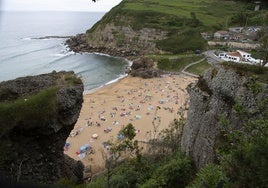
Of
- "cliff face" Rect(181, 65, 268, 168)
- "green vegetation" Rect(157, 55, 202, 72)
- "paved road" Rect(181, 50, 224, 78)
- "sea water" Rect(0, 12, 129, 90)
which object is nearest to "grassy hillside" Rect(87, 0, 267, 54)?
"paved road" Rect(181, 50, 224, 78)

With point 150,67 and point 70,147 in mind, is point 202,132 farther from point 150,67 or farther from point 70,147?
point 150,67

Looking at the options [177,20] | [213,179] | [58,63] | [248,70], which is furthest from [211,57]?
[213,179]

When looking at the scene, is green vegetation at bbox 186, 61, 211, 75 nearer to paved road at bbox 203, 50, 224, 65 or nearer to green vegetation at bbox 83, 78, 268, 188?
paved road at bbox 203, 50, 224, 65

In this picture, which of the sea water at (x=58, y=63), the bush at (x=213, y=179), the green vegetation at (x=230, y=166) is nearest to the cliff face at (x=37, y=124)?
the green vegetation at (x=230, y=166)

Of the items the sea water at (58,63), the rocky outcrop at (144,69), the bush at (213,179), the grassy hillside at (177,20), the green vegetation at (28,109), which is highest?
the bush at (213,179)

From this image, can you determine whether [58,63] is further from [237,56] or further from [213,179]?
[213,179]

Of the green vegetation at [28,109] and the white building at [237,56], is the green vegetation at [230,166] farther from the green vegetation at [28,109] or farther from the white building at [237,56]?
the white building at [237,56]

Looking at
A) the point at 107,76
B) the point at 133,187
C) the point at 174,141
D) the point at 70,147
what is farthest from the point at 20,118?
the point at 107,76
